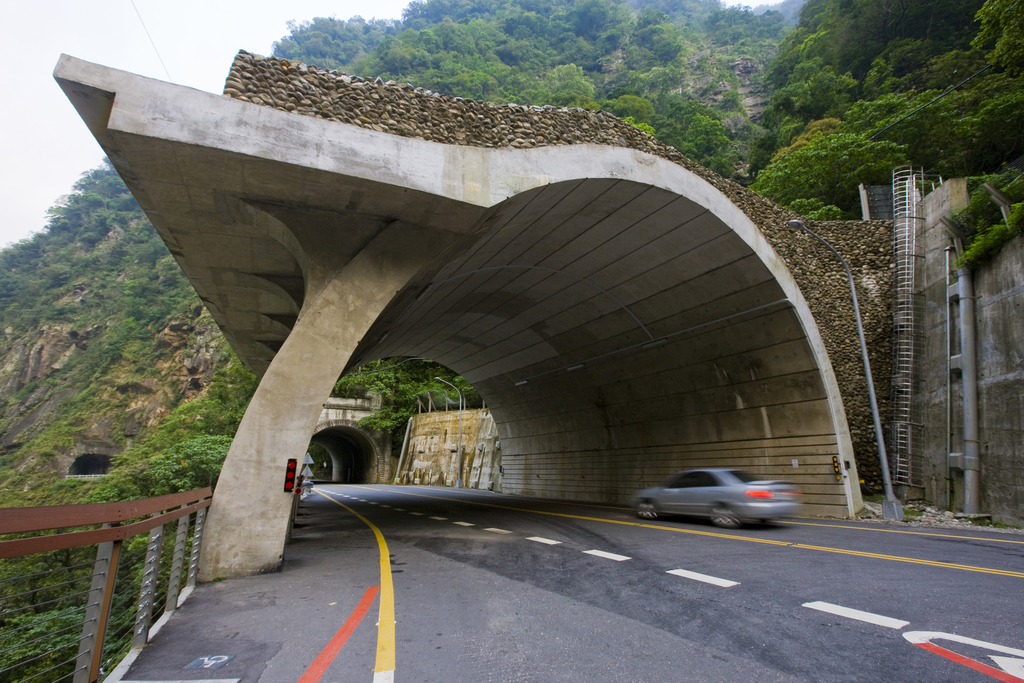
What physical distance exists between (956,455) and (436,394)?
41657 mm

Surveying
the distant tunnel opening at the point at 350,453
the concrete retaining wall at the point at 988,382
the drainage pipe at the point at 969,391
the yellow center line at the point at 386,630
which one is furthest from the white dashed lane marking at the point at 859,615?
the distant tunnel opening at the point at 350,453

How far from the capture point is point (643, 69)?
9344cm

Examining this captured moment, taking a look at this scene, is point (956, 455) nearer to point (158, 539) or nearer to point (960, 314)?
point (960, 314)

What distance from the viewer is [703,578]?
638 cm

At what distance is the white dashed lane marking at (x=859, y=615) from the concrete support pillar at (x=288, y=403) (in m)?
6.66

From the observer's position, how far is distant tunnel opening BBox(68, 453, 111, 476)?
48.8 meters

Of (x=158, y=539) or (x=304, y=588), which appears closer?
(x=158, y=539)

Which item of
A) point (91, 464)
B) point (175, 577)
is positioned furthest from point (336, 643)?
point (91, 464)

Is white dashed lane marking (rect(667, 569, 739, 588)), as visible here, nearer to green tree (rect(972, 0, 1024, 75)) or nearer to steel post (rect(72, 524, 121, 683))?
steel post (rect(72, 524, 121, 683))

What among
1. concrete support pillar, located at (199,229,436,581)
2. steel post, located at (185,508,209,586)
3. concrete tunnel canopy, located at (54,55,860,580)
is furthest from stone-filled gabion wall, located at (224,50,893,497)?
steel post, located at (185,508,209,586)

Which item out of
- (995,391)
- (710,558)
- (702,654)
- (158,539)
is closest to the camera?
(702,654)

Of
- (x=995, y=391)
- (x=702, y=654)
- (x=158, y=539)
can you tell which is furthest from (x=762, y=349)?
(x=158, y=539)

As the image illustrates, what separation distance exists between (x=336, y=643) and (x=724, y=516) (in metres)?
9.58

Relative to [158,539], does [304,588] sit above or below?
below
